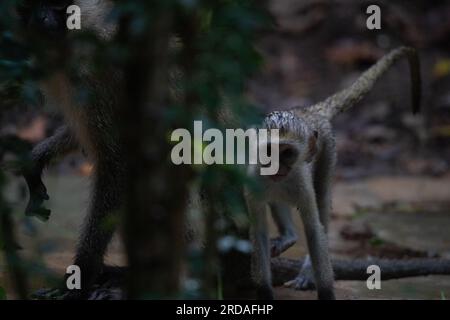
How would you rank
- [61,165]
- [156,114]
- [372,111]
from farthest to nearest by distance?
[372,111] → [61,165] → [156,114]

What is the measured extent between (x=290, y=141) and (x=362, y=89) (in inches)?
54.8

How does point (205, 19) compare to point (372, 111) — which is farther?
point (372, 111)

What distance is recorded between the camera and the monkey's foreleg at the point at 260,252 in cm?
487

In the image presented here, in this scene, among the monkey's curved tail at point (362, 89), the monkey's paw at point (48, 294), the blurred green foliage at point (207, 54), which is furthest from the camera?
the monkey's curved tail at point (362, 89)

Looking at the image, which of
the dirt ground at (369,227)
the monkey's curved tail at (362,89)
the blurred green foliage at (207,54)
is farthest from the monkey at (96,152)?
the blurred green foliage at (207,54)

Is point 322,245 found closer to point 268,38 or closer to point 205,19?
point 205,19

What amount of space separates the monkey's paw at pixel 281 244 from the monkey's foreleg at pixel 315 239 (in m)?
0.92

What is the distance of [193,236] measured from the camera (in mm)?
5387

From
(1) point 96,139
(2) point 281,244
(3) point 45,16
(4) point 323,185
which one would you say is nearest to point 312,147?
(4) point 323,185

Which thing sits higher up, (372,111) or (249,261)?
(372,111)

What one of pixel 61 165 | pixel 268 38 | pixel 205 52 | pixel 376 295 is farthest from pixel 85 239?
pixel 268 38

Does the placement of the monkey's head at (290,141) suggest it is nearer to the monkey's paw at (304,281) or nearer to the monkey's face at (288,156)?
the monkey's face at (288,156)

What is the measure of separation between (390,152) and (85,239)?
19.1 feet

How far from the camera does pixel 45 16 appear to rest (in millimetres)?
4867
